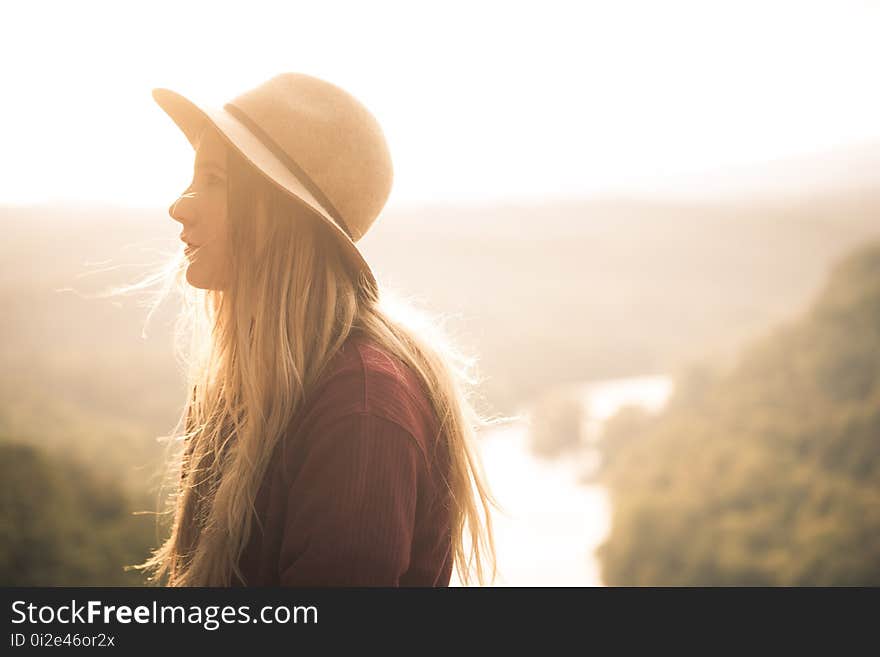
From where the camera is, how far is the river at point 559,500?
14914 millimetres

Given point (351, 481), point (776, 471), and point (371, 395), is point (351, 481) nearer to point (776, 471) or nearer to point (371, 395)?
point (371, 395)

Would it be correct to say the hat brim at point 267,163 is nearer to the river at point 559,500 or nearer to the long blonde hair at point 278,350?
the long blonde hair at point 278,350

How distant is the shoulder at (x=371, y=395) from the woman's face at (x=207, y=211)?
0.29 meters

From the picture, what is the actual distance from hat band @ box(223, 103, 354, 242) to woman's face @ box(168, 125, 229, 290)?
5 cm

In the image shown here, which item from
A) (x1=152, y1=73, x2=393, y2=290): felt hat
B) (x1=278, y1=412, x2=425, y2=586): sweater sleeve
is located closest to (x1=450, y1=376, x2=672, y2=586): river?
(x1=152, y1=73, x2=393, y2=290): felt hat

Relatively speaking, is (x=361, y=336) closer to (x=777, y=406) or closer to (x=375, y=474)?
(x=375, y=474)

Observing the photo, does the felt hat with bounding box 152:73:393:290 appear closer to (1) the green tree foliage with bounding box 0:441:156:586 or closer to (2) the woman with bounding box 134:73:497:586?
(2) the woman with bounding box 134:73:497:586

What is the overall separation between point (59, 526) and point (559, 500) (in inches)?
496

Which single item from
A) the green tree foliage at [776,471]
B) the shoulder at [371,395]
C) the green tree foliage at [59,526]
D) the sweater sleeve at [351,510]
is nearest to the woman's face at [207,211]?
the shoulder at [371,395]

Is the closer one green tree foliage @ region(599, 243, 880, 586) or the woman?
the woman

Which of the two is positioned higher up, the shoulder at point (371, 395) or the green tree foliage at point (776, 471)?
the green tree foliage at point (776, 471)

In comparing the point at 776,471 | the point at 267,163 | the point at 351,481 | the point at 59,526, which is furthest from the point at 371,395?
the point at 776,471

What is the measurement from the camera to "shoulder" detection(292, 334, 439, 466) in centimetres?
89

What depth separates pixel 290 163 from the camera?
1091mm
